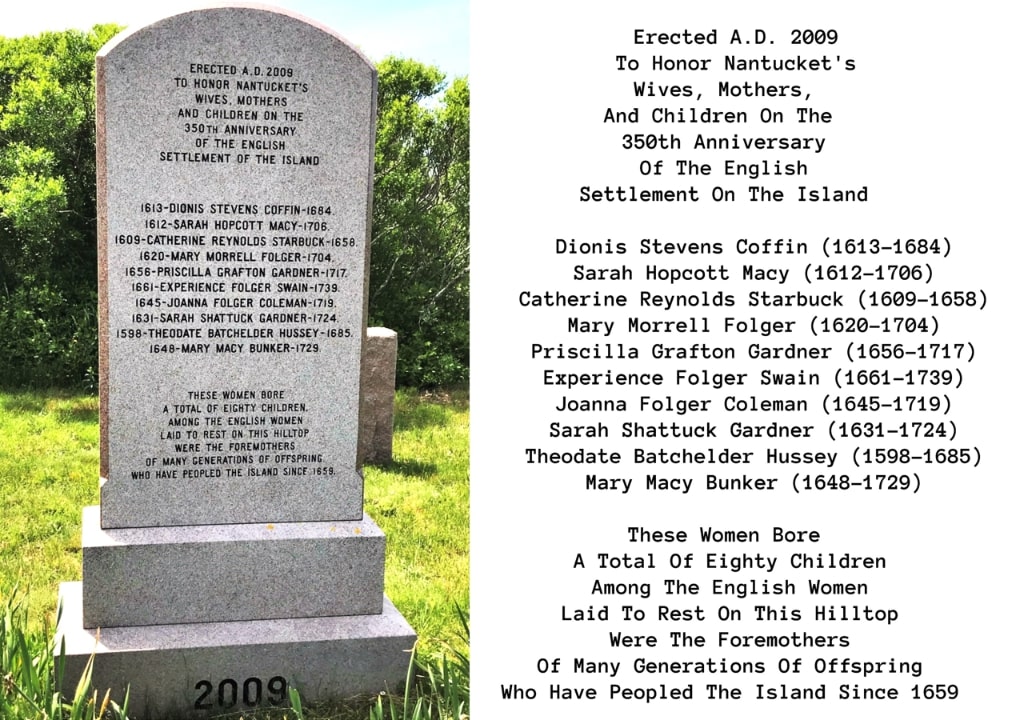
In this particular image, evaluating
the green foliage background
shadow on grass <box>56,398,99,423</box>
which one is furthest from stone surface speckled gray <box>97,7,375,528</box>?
the green foliage background

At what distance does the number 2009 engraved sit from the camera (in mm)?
4461

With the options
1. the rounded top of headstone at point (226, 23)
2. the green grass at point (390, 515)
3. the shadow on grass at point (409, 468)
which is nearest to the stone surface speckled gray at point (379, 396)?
the shadow on grass at point (409, 468)

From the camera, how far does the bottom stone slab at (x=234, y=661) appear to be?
4.38m

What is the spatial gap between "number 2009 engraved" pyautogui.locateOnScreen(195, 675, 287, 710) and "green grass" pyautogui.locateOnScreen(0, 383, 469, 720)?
6.7 inches

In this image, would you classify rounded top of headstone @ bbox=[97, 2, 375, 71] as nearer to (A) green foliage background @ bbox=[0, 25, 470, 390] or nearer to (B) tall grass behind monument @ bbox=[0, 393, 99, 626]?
(B) tall grass behind monument @ bbox=[0, 393, 99, 626]

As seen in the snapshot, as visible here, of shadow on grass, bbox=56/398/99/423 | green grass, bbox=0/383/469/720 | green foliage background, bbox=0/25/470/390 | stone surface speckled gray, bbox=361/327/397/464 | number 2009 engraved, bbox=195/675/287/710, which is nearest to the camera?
number 2009 engraved, bbox=195/675/287/710

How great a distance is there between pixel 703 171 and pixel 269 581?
301 cm

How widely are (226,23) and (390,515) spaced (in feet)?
12.7

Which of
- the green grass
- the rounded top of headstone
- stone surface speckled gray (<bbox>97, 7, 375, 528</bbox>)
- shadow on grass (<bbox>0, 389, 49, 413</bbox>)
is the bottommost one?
the green grass

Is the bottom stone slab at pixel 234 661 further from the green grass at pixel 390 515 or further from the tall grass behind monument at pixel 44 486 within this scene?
the tall grass behind monument at pixel 44 486

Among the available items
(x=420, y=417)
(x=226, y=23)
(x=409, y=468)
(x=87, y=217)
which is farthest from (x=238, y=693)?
(x=87, y=217)

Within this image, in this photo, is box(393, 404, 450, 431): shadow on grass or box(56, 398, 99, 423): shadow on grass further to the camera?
box(393, 404, 450, 431): shadow on grass

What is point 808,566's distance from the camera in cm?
232

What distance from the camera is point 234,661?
4.48 meters
